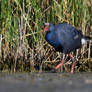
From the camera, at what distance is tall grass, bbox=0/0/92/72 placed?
21.2 ft

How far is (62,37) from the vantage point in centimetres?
642

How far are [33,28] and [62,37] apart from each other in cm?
63

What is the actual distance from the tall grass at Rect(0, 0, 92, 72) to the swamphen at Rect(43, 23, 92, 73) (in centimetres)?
20

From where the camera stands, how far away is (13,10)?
21.8 ft

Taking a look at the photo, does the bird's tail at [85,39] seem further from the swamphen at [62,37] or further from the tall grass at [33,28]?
the tall grass at [33,28]

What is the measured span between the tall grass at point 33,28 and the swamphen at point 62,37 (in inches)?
7.9

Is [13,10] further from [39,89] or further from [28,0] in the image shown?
[39,89]

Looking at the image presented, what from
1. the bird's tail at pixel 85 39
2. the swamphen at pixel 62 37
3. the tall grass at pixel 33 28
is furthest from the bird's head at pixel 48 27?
the bird's tail at pixel 85 39

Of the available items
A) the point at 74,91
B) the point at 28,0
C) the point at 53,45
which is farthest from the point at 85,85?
the point at 28,0

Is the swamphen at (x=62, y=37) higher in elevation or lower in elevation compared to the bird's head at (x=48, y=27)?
lower

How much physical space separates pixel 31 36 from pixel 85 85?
262 cm

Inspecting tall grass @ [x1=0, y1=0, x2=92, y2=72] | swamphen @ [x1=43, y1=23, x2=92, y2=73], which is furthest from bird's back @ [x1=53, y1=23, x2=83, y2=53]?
tall grass @ [x1=0, y1=0, x2=92, y2=72]

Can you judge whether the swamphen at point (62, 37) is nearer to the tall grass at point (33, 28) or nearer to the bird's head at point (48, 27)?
the bird's head at point (48, 27)

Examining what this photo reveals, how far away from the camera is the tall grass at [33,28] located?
646cm
